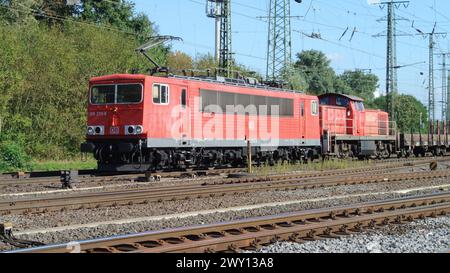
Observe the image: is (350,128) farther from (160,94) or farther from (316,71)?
(316,71)

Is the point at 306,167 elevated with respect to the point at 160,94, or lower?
lower

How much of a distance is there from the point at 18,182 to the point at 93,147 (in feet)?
10.5

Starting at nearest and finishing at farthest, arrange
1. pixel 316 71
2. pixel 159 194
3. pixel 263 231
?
pixel 263 231 → pixel 159 194 → pixel 316 71

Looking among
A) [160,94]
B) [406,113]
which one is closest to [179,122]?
[160,94]

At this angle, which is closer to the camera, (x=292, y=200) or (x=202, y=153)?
(x=292, y=200)

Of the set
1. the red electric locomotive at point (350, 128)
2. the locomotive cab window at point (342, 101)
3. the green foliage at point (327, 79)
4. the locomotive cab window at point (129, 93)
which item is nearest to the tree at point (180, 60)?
the green foliage at point (327, 79)

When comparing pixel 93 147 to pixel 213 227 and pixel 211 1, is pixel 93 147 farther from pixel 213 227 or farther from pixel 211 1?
pixel 211 1

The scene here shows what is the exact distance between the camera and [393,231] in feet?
30.3

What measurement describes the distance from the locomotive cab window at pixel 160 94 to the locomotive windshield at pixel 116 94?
1.72ft

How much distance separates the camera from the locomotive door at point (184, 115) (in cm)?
2041

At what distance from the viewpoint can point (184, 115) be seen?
2053 cm

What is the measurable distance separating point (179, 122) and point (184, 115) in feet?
1.16

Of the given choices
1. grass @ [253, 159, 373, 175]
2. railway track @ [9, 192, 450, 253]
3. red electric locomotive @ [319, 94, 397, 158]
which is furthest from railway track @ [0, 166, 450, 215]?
red electric locomotive @ [319, 94, 397, 158]
